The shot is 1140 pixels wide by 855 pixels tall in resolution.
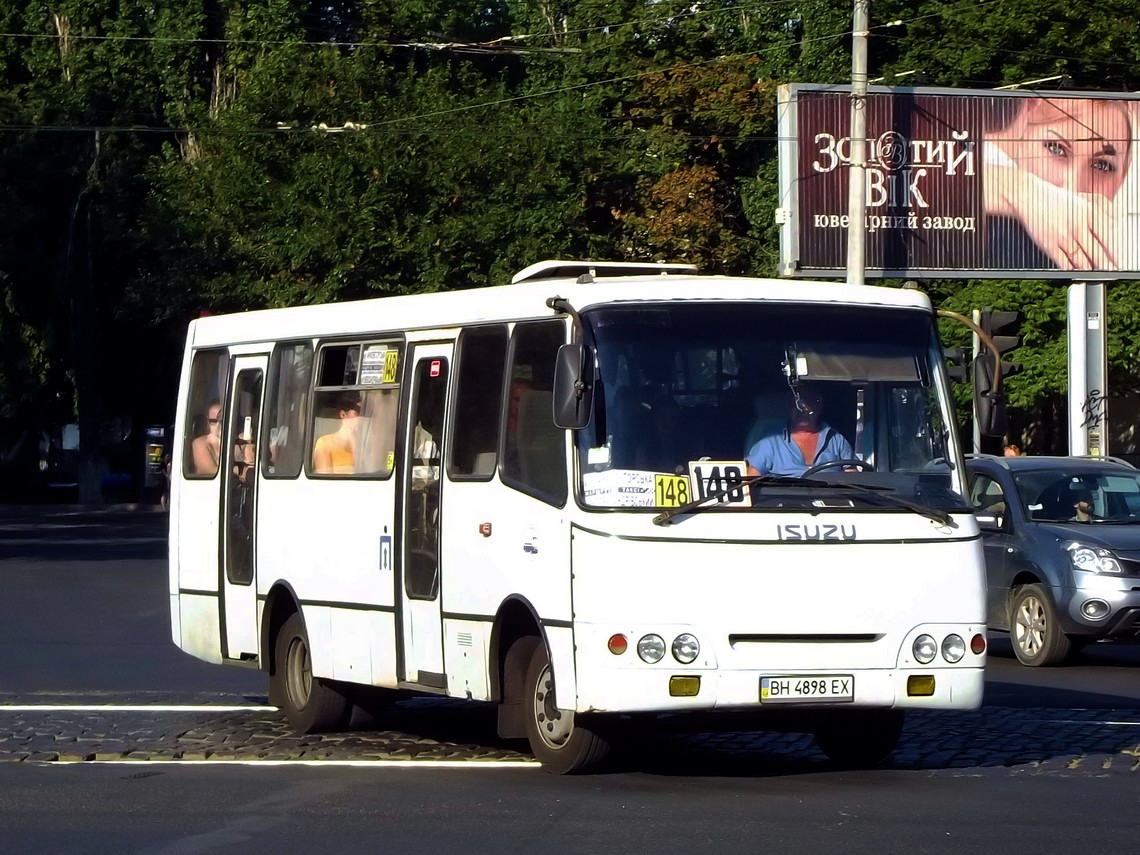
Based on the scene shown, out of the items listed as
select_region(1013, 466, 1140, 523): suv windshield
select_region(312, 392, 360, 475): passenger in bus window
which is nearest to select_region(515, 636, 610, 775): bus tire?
select_region(312, 392, 360, 475): passenger in bus window

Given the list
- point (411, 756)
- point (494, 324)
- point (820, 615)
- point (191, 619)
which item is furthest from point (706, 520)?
point (191, 619)

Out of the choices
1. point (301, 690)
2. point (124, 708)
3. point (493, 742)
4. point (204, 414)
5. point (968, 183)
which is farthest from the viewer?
point (968, 183)

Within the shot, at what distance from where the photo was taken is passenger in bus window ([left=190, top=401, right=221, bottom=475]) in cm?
1304

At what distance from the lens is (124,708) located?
13.1 metres

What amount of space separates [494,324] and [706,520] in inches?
Result: 72.5

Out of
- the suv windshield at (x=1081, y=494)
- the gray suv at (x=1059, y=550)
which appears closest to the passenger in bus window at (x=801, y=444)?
the gray suv at (x=1059, y=550)

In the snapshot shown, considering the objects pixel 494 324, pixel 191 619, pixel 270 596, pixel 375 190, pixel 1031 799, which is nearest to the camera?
pixel 1031 799

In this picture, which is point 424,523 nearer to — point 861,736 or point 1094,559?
point 861,736

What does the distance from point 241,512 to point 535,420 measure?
3414mm

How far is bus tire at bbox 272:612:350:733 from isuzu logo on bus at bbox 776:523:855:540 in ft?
11.8

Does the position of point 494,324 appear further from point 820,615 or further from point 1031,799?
point 1031,799

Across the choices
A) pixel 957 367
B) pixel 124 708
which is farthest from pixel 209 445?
pixel 957 367

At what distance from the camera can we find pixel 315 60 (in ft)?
145

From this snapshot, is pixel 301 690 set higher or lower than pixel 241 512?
lower
